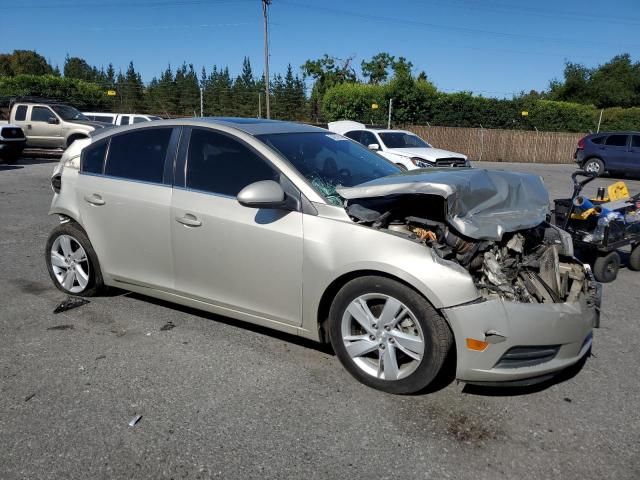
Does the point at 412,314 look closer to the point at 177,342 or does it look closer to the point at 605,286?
the point at 177,342

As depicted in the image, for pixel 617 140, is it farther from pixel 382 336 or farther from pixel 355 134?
pixel 382 336

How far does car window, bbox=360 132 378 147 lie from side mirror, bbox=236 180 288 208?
1146 centimetres

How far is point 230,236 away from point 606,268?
444 cm

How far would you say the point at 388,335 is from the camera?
3131mm

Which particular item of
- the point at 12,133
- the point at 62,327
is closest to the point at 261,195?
the point at 62,327

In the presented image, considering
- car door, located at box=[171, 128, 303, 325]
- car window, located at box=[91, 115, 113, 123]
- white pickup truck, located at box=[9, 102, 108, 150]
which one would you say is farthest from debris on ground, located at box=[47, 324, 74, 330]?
car window, located at box=[91, 115, 113, 123]

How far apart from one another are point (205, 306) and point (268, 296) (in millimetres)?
620

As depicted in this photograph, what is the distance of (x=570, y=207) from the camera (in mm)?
5848

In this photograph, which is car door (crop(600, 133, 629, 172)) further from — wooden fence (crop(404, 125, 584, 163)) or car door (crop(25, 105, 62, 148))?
car door (crop(25, 105, 62, 148))

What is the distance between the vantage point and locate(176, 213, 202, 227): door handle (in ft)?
12.3

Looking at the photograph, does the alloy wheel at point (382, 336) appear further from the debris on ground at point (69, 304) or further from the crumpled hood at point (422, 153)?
the crumpled hood at point (422, 153)

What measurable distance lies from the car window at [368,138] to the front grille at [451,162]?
201 cm

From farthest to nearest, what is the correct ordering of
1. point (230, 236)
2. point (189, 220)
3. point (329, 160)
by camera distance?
point (329, 160) → point (189, 220) → point (230, 236)

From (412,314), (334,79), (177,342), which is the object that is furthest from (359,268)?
(334,79)
